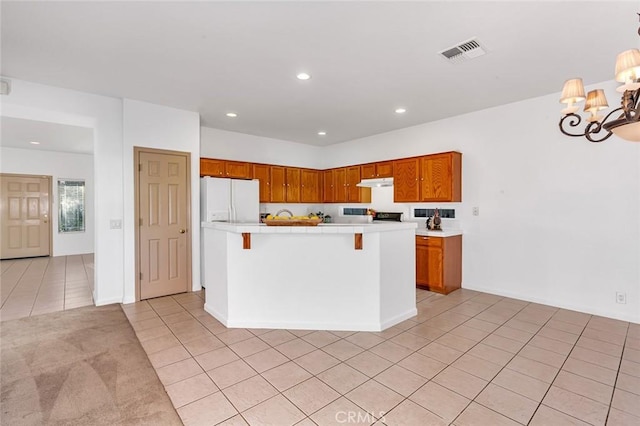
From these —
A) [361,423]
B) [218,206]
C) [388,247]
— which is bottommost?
[361,423]

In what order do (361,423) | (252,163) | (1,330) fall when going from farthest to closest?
(252,163) → (1,330) → (361,423)

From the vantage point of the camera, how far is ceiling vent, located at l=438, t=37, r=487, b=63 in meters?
2.69

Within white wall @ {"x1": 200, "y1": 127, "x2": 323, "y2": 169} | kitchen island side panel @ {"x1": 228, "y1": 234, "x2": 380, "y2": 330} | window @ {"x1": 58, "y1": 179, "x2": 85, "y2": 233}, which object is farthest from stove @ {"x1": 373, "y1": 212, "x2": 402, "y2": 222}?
window @ {"x1": 58, "y1": 179, "x2": 85, "y2": 233}

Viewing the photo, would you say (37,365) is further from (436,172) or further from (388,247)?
(436,172)

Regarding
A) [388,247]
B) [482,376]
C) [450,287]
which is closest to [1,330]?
[388,247]

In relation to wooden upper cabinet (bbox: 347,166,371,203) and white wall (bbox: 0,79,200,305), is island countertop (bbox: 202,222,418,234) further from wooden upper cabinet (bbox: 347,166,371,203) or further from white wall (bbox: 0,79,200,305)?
wooden upper cabinet (bbox: 347,166,371,203)

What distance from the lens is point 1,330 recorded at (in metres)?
3.18

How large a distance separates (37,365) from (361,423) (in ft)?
8.64

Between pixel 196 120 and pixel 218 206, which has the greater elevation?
pixel 196 120

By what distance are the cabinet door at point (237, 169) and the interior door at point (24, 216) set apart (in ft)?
18.1

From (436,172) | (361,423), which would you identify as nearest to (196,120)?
(436,172)

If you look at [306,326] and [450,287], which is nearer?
[306,326]

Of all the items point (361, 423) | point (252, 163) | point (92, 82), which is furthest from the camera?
point (252, 163)

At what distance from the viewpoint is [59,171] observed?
7820 mm
